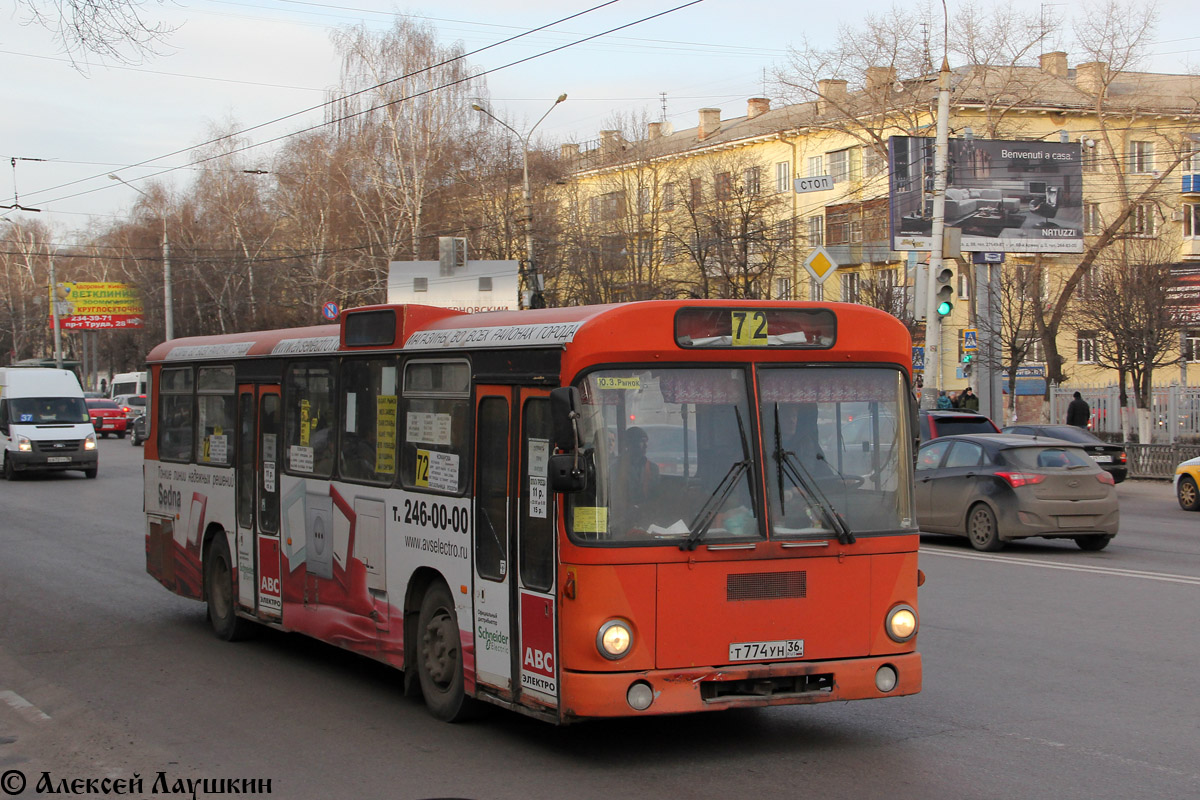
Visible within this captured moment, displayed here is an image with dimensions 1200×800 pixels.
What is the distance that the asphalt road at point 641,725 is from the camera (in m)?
6.35

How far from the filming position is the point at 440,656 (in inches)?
306

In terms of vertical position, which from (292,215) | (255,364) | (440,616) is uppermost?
(292,215)

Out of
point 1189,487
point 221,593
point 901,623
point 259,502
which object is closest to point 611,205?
point 1189,487

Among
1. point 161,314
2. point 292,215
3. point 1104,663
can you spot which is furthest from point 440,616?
point 161,314

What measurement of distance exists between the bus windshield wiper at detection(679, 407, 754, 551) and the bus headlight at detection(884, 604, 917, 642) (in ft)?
3.77

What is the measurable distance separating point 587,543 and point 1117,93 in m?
58.1

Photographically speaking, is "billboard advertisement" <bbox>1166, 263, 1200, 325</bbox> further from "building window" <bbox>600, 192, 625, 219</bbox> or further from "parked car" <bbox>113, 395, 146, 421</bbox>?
"parked car" <bbox>113, 395, 146, 421</bbox>

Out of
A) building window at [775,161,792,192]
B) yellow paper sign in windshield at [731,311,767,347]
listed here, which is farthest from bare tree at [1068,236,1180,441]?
yellow paper sign in windshield at [731,311,767,347]

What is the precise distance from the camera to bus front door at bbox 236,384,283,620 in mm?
10125

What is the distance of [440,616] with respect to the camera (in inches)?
307

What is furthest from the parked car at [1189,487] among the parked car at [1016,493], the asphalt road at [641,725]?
the asphalt road at [641,725]

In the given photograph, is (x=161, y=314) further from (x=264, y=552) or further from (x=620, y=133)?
(x=264, y=552)

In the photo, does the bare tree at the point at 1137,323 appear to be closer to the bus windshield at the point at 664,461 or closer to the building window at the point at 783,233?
the building window at the point at 783,233

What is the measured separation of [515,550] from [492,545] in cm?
27
